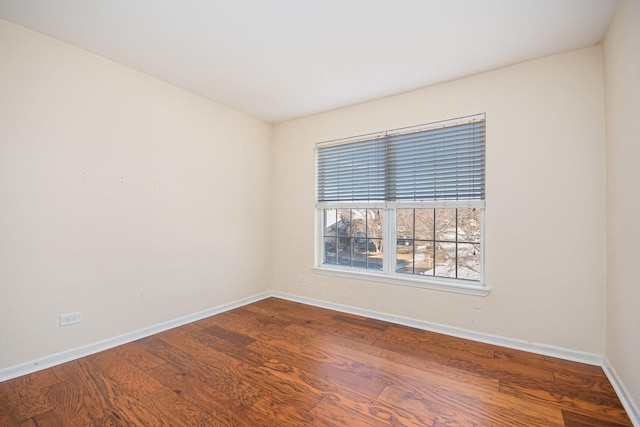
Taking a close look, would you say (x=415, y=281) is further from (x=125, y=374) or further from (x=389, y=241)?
(x=125, y=374)

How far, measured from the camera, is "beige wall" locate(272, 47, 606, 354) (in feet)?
7.62

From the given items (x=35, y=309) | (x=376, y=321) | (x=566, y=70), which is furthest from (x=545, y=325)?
(x=35, y=309)

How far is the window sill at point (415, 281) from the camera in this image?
2.80 metres

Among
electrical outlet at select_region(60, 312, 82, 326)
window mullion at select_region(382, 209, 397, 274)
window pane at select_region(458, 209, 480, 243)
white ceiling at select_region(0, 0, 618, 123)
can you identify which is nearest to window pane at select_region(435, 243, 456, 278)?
window pane at select_region(458, 209, 480, 243)

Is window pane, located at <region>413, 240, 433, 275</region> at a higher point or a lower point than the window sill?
higher

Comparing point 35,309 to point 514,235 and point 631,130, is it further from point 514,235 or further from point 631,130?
point 631,130

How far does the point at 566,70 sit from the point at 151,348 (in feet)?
14.4

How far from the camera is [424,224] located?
3.20 m

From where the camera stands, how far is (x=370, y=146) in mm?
3523

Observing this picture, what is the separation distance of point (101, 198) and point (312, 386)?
243 cm

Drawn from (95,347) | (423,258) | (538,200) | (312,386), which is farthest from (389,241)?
(95,347)

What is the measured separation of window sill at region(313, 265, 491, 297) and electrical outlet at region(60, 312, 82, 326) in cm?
249

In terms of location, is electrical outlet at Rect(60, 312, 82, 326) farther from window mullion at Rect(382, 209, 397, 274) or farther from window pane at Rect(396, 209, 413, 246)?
window pane at Rect(396, 209, 413, 246)

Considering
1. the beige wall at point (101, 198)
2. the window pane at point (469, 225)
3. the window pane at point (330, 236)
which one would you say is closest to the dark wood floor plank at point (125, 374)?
the beige wall at point (101, 198)
